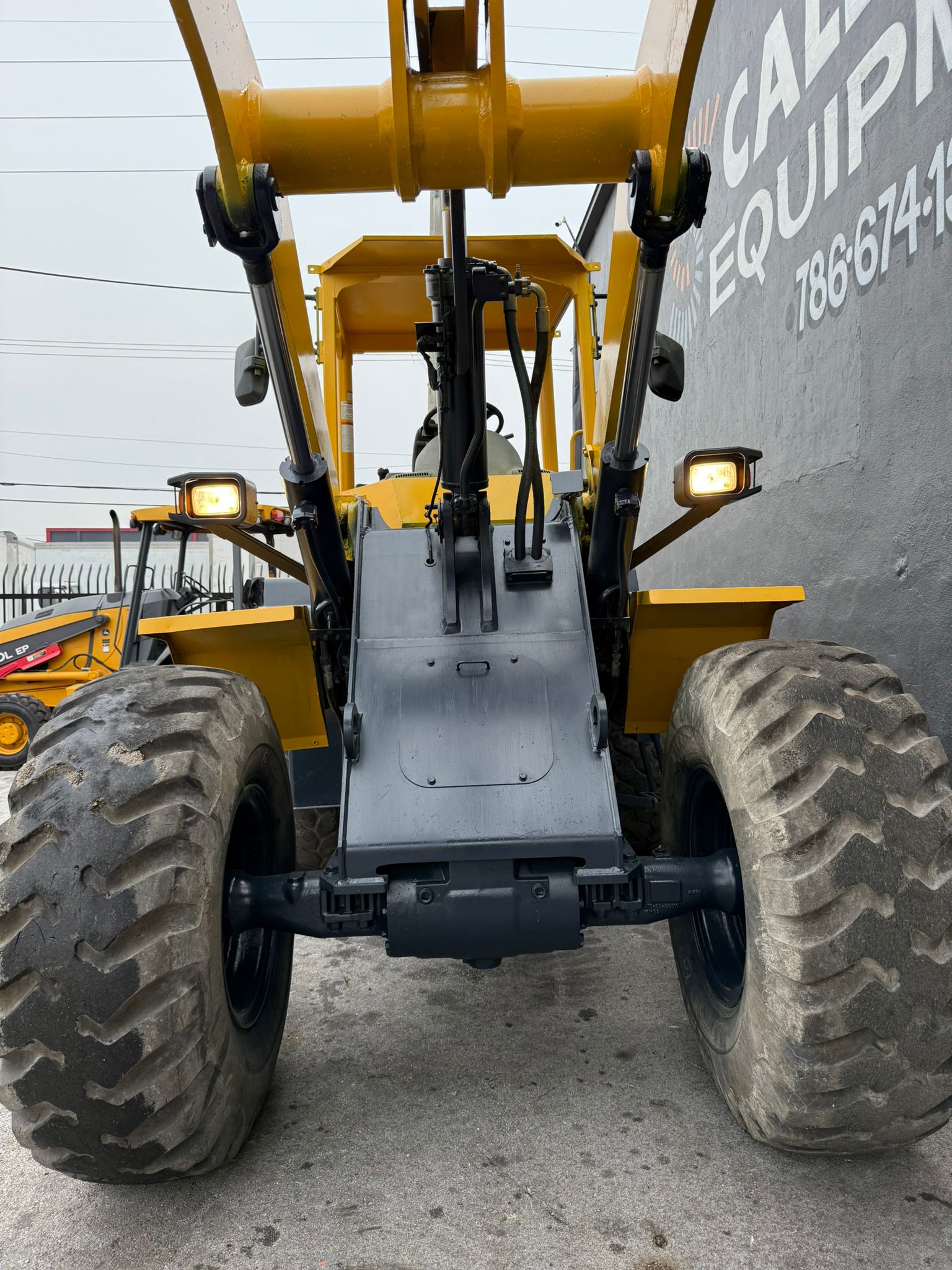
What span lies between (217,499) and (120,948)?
1400 mm

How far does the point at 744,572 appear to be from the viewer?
6441 mm

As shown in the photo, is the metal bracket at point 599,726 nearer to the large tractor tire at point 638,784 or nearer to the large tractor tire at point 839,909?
the large tractor tire at point 839,909

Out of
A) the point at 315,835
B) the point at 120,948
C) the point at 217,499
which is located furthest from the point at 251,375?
the point at 315,835

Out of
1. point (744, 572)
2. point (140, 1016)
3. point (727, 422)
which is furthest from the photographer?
point (727, 422)

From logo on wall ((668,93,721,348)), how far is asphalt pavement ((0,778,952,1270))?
20.5 ft

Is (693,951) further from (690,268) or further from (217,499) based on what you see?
(690,268)

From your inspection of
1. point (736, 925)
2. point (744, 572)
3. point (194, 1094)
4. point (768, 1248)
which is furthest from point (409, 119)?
point (744, 572)

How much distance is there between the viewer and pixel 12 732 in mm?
9758

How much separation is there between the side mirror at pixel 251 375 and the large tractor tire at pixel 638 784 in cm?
205

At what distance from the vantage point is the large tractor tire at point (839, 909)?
80.6 inches

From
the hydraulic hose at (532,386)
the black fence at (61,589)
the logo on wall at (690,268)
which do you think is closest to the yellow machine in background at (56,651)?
the black fence at (61,589)

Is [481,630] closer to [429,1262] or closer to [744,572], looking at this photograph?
[429,1262]

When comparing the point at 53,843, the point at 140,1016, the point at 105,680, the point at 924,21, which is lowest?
the point at 140,1016

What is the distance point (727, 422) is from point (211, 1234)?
20.7 feet
